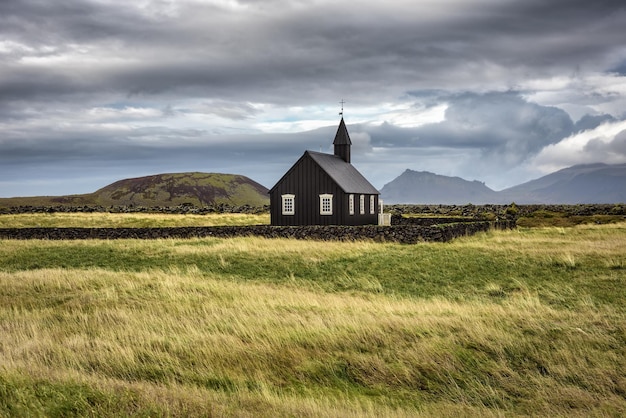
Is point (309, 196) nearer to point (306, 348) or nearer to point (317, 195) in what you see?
point (317, 195)

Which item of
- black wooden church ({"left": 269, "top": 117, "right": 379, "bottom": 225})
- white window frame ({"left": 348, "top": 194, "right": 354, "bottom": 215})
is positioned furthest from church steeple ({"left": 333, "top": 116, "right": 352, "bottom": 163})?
white window frame ({"left": 348, "top": 194, "right": 354, "bottom": 215})

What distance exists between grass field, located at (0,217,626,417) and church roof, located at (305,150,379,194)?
23941 mm

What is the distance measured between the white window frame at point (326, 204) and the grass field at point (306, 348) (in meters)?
22.9

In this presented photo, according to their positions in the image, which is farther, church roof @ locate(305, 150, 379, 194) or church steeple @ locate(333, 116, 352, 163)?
church steeple @ locate(333, 116, 352, 163)

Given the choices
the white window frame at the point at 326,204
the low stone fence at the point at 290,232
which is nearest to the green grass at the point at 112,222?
the low stone fence at the point at 290,232

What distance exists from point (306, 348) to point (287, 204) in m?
34.6

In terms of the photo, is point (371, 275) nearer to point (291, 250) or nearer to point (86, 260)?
point (291, 250)

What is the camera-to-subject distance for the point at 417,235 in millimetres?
32750

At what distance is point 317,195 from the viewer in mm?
43500

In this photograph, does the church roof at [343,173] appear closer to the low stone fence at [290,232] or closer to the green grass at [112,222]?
the low stone fence at [290,232]

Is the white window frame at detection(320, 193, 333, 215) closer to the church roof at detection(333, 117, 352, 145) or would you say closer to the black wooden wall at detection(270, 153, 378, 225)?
the black wooden wall at detection(270, 153, 378, 225)

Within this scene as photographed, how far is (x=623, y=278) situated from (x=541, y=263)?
4482 millimetres

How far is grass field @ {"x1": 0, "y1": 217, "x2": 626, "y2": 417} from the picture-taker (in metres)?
7.44

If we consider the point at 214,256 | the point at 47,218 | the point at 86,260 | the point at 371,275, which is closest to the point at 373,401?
the point at 371,275
